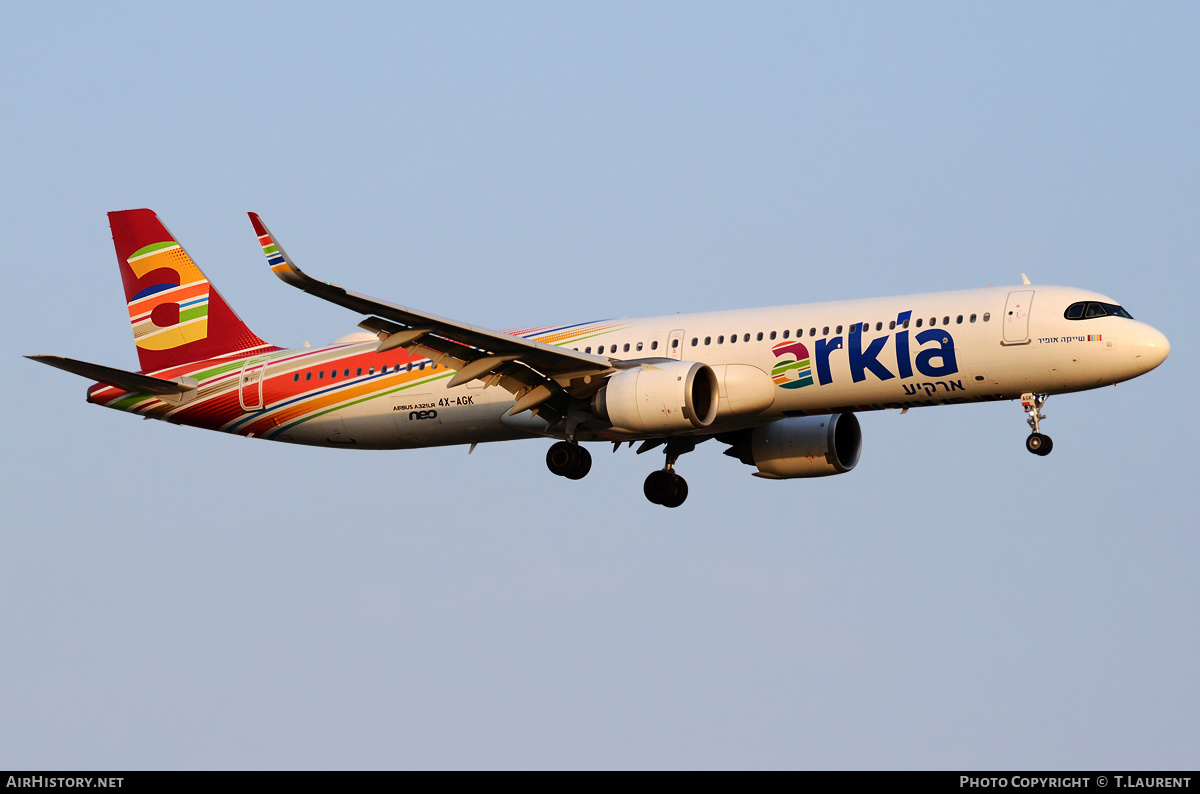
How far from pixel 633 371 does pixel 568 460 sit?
354 cm

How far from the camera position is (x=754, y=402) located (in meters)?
38.5

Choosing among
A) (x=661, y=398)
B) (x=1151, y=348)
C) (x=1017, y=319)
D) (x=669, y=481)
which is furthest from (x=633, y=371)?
(x=1151, y=348)

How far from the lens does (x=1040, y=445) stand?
3791 cm

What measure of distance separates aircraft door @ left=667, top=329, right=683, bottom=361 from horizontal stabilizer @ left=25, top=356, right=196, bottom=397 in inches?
538

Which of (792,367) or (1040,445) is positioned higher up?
(792,367)

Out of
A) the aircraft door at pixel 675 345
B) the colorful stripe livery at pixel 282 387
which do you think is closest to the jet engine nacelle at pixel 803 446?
the aircraft door at pixel 675 345

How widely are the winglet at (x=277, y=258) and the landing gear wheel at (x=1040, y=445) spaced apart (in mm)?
17021

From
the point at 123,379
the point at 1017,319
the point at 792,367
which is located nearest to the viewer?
the point at 1017,319

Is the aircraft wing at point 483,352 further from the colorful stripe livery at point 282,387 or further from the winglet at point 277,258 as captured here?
the colorful stripe livery at point 282,387

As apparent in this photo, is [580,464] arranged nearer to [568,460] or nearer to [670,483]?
[568,460]

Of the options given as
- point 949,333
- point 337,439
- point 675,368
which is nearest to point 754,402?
point 675,368

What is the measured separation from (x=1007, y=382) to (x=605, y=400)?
366 inches

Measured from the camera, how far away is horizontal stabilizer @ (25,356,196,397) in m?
40.1

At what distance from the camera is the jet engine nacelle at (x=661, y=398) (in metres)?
37.8
